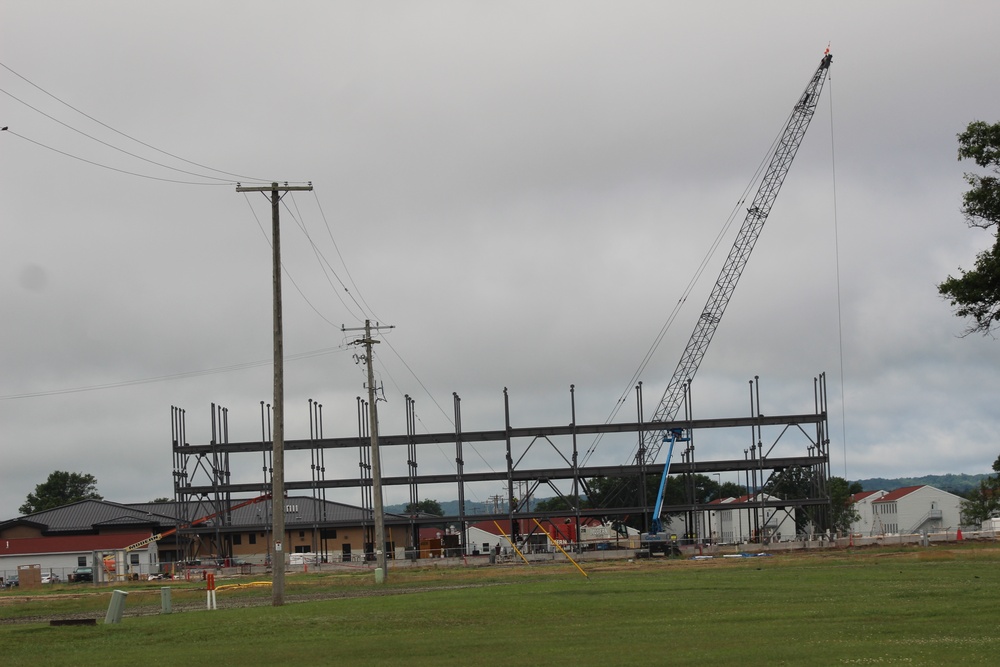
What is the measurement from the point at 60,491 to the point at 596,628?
152 metres

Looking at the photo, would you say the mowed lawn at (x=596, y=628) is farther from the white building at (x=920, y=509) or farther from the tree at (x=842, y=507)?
the white building at (x=920, y=509)

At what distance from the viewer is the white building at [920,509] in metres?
161

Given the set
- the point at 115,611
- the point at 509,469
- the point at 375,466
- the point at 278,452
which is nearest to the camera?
the point at 115,611

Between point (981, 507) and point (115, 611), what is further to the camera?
point (981, 507)

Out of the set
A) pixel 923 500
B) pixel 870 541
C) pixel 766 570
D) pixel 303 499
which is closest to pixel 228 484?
pixel 303 499

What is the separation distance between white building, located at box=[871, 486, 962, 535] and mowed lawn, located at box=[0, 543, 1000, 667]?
13074 centimetres

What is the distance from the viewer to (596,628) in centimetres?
2417

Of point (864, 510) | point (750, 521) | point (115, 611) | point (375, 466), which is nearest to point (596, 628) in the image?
point (115, 611)

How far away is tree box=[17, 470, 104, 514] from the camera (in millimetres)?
157375

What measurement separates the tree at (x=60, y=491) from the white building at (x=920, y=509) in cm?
11024

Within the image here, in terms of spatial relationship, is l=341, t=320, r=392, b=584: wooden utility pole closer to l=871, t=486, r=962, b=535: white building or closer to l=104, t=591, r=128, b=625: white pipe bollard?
l=104, t=591, r=128, b=625: white pipe bollard

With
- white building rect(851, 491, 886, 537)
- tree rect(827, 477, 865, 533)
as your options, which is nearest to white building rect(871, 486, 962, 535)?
tree rect(827, 477, 865, 533)

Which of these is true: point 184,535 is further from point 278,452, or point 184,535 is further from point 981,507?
point 981,507

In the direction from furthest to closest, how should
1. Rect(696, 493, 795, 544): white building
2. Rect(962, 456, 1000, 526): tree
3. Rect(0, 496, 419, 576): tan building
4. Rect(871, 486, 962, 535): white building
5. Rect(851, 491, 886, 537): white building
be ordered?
Rect(851, 491, 886, 537): white building, Rect(871, 486, 962, 535): white building, Rect(962, 456, 1000, 526): tree, Rect(0, 496, 419, 576): tan building, Rect(696, 493, 795, 544): white building
